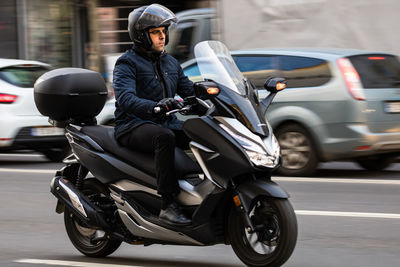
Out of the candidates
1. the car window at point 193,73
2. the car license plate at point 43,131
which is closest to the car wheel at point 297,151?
the car window at point 193,73

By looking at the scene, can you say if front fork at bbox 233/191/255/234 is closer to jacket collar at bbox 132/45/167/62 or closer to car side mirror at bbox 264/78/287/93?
car side mirror at bbox 264/78/287/93

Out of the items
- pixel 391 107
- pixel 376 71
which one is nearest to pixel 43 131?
pixel 376 71

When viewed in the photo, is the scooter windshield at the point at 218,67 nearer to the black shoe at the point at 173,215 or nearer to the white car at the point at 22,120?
the black shoe at the point at 173,215

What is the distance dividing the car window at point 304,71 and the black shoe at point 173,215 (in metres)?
5.16

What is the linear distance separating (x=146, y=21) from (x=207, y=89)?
2.33 ft

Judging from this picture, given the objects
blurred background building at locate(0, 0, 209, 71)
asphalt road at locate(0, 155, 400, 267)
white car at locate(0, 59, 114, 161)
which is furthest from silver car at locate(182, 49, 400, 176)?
blurred background building at locate(0, 0, 209, 71)

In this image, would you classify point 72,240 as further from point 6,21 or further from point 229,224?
point 6,21

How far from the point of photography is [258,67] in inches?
440

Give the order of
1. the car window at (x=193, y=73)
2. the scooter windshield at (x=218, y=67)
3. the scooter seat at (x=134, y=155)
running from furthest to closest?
1. the car window at (x=193, y=73)
2. the scooter seat at (x=134, y=155)
3. the scooter windshield at (x=218, y=67)

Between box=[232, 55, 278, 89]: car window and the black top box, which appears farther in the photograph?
box=[232, 55, 278, 89]: car window

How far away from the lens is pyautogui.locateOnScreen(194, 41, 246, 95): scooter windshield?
5.54 m

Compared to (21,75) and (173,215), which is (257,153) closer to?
(173,215)

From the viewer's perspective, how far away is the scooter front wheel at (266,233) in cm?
520

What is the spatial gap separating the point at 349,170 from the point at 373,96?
4.50 ft
